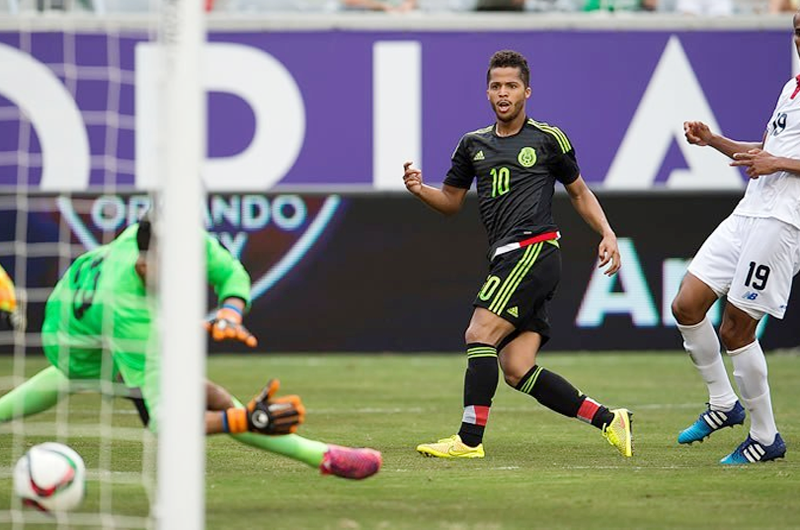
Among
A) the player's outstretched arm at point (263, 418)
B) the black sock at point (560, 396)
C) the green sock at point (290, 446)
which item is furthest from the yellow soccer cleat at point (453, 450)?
the player's outstretched arm at point (263, 418)

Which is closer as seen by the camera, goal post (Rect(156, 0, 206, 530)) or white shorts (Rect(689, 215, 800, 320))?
goal post (Rect(156, 0, 206, 530))

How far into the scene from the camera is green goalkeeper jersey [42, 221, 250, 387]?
19.9 feet

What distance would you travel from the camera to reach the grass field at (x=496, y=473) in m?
5.76

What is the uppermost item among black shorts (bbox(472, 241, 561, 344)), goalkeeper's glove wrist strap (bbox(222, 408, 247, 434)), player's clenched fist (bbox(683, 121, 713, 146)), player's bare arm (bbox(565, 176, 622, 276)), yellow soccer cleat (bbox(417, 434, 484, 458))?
player's clenched fist (bbox(683, 121, 713, 146))

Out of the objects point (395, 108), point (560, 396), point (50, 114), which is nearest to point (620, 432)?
point (560, 396)

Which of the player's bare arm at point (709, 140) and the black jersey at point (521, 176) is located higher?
the player's bare arm at point (709, 140)

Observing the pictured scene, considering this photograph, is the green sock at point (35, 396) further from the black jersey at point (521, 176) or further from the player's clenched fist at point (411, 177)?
the black jersey at point (521, 176)

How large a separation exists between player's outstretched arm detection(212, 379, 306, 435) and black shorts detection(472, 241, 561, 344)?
6.62ft

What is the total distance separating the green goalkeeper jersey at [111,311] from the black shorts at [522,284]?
6.35 feet

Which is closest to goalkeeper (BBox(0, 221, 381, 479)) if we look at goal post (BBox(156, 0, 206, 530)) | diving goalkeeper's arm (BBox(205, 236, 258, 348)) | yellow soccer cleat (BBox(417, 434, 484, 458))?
diving goalkeeper's arm (BBox(205, 236, 258, 348))

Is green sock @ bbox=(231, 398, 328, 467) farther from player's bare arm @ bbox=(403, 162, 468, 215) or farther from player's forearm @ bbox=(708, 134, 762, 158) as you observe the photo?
player's forearm @ bbox=(708, 134, 762, 158)

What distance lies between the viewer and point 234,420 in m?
5.97

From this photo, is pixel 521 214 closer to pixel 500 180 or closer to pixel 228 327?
pixel 500 180

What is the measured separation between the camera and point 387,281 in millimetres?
14469
